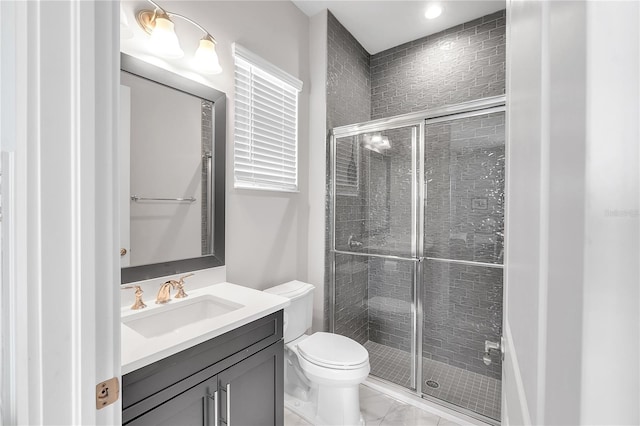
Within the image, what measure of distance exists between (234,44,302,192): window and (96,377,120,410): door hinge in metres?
1.28

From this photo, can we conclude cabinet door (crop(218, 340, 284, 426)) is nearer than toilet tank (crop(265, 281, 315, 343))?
Yes

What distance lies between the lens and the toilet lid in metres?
1.63

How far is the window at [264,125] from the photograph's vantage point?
1.83 metres

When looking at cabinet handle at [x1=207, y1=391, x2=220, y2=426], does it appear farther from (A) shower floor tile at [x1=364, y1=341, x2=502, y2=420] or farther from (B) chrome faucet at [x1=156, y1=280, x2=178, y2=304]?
(A) shower floor tile at [x1=364, y1=341, x2=502, y2=420]

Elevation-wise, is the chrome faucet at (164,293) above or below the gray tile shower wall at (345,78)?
below

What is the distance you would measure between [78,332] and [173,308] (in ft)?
2.91

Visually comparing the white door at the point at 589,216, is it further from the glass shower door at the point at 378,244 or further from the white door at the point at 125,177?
the glass shower door at the point at 378,244

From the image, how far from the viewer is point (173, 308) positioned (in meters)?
1.39

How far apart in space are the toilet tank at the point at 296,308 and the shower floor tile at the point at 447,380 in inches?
31.4

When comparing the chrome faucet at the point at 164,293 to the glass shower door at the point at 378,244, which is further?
the glass shower door at the point at 378,244

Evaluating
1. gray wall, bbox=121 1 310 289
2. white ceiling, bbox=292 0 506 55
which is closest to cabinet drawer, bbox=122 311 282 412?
gray wall, bbox=121 1 310 289

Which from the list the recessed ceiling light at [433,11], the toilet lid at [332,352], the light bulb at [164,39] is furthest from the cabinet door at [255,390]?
the recessed ceiling light at [433,11]

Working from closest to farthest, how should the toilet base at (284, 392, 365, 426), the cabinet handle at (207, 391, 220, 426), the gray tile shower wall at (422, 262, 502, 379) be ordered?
1. the cabinet handle at (207, 391, 220, 426)
2. the toilet base at (284, 392, 365, 426)
3. the gray tile shower wall at (422, 262, 502, 379)

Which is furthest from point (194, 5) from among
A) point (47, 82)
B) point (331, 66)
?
point (47, 82)
